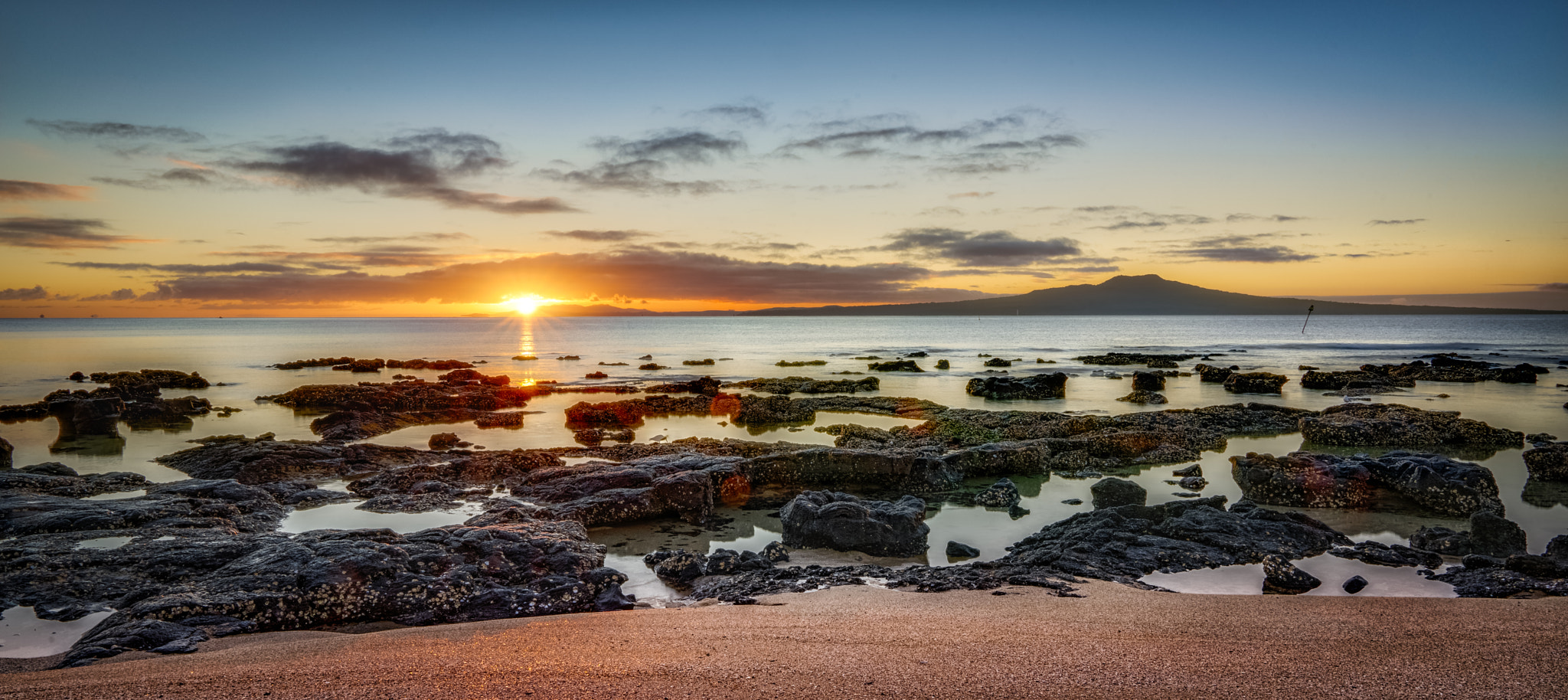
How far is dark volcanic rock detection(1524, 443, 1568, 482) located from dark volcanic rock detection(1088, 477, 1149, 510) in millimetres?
8771

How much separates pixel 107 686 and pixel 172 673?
340 mm

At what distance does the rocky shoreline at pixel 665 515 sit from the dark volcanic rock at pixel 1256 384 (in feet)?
49.9

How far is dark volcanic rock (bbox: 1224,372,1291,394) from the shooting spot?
36.6 meters

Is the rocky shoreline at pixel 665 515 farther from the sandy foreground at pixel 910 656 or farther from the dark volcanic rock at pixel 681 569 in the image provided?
the sandy foreground at pixel 910 656

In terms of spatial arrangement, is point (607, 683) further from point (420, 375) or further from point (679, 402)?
point (420, 375)

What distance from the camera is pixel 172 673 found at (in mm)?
5215

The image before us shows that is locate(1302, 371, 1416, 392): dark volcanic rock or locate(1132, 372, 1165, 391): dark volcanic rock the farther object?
locate(1302, 371, 1416, 392): dark volcanic rock

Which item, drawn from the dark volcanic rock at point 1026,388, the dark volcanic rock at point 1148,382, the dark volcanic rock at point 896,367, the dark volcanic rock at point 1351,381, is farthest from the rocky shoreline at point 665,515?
the dark volcanic rock at point 896,367

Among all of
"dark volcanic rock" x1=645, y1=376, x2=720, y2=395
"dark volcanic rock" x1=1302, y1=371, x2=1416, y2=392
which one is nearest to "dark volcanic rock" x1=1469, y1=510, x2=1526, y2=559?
"dark volcanic rock" x1=645, y1=376, x2=720, y2=395

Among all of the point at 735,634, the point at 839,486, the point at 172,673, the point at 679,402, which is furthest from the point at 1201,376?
the point at 172,673

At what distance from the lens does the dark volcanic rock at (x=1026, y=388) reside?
32.9 meters

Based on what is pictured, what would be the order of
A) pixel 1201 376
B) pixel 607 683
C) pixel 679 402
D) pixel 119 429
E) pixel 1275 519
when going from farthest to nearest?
pixel 1201 376
pixel 679 402
pixel 119 429
pixel 1275 519
pixel 607 683

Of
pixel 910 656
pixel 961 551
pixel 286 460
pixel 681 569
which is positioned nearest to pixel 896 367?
pixel 286 460

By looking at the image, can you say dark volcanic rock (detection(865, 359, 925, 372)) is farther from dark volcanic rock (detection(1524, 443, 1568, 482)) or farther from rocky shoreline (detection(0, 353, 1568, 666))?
dark volcanic rock (detection(1524, 443, 1568, 482))
